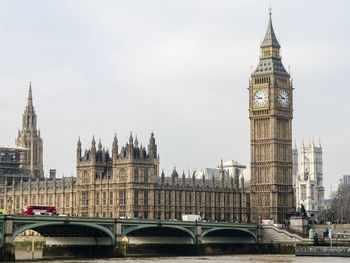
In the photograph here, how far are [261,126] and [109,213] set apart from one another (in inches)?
1282

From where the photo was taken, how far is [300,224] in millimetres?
123062

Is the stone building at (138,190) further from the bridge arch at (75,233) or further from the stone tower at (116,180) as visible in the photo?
the bridge arch at (75,233)

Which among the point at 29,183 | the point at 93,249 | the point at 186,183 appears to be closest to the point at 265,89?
the point at 186,183

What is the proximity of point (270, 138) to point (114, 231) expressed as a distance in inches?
2305

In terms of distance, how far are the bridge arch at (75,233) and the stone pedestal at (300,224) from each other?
1370 inches

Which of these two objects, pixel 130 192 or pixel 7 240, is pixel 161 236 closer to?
pixel 130 192

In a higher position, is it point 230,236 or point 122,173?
point 122,173

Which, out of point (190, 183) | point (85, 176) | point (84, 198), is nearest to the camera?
point (84, 198)

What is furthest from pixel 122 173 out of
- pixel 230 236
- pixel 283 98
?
pixel 283 98

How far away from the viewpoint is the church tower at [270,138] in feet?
487

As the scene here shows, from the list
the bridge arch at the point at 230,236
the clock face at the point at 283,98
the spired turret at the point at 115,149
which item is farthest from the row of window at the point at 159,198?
the bridge arch at the point at 230,236

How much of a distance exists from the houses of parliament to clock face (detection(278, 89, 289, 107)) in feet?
0.23

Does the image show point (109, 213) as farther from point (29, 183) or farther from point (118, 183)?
A: point (29, 183)

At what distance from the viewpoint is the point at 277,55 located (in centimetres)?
15338
